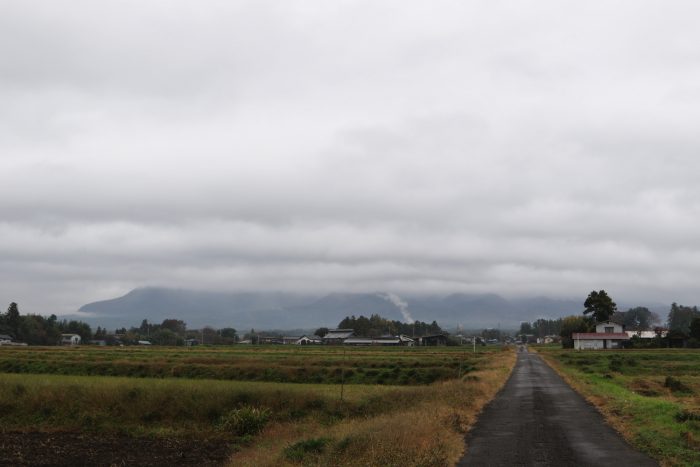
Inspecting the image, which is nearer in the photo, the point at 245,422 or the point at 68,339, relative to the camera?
the point at 245,422

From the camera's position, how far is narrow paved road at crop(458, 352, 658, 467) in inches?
669


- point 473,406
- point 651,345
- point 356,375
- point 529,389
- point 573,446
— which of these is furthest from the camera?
point 651,345

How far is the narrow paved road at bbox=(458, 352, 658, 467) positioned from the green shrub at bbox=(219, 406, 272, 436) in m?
11.0

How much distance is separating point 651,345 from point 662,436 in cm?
11157

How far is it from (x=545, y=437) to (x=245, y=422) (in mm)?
15115

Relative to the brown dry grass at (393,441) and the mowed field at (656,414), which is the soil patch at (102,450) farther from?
the mowed field at (656,414)

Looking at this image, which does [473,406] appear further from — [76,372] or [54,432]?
[76,372]

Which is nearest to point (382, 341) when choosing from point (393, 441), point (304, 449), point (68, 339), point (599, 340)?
point (599, 340)

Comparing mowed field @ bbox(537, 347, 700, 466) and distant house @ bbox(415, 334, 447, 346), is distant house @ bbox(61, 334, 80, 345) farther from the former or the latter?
mowed field @ bbox(537, 347, 700, 466)

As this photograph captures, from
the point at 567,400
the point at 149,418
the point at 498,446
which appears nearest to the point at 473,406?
the point at 567,400

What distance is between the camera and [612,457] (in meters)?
17.4

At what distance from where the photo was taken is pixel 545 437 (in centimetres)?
2089

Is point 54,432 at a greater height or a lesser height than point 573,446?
lesser

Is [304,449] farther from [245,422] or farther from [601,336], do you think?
[601,336]
